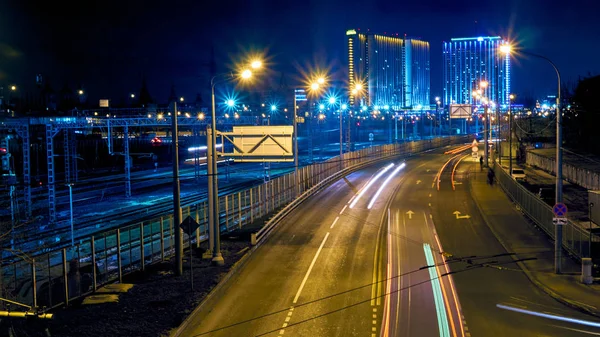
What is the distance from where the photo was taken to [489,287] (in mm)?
19328

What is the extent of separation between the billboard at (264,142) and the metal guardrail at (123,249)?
270cm

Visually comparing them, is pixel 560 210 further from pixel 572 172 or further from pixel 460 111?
pixel 460 111

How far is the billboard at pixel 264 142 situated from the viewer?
27.6 m

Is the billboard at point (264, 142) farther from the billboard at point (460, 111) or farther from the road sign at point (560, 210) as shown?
the billboard at point (460, 111)

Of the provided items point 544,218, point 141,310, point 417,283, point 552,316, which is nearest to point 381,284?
point 417,283

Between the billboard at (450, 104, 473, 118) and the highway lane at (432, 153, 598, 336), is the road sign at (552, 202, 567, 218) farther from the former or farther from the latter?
the billboard at (450, 104, 473, 118)

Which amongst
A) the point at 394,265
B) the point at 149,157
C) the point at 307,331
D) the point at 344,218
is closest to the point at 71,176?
the point at 149,157

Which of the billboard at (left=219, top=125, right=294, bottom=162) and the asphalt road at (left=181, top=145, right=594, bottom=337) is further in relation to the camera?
the billboard at (left=219, top=125, right=294, bottom=162)

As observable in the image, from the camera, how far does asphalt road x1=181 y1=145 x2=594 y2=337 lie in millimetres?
15602

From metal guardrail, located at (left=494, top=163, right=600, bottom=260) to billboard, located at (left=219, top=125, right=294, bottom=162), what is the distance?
492 inches

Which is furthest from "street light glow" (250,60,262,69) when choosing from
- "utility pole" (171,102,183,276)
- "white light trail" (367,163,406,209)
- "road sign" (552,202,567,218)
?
"white light trail" (367,163,406,209)

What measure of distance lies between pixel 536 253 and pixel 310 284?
10.1 m

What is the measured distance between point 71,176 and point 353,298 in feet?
174

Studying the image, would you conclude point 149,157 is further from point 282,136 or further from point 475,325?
point 475,325
